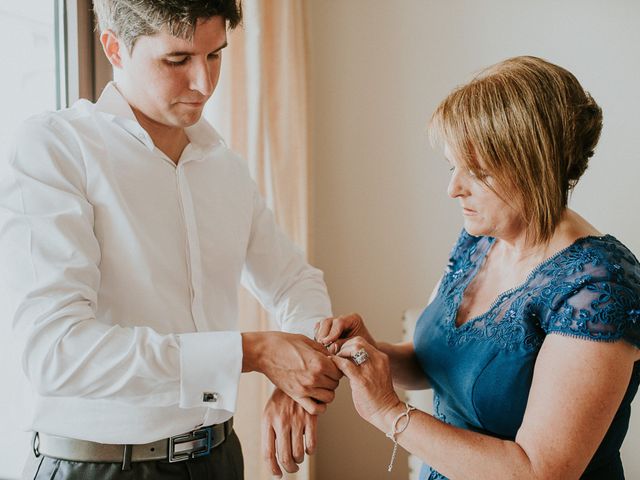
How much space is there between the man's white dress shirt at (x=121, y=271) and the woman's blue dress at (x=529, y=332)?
377mm

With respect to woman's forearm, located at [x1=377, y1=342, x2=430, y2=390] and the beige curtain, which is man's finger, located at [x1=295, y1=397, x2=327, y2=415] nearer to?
woman's forearm, located at [x1=377, y1=342, x2=430, y2=390]

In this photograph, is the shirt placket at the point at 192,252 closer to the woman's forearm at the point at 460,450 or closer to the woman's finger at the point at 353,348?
the woman's finger at the point at 353,348

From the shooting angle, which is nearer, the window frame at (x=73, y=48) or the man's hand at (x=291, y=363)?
the man's hand at (x=291, y=363)

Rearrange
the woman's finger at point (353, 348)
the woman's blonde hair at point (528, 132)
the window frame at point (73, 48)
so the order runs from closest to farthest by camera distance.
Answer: the woman's blonde hair at point (528, 132)
the woman's finger at point (353, 348)
the window frame at point (73, 48)

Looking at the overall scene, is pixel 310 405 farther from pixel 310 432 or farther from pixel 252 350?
pixel 252 350

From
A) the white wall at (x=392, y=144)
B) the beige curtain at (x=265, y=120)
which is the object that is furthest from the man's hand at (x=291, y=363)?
the white wall at (x=392, y=144)

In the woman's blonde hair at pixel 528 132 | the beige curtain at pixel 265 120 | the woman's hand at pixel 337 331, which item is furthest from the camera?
the beige curtain at pixel 265 120

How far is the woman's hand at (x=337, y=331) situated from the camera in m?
1.50

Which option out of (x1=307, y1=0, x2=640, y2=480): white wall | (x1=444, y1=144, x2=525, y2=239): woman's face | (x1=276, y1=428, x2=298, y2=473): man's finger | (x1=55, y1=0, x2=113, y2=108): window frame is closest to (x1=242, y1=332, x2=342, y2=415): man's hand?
(x1=276, y1=428, x2=298, y2=473): man's finger

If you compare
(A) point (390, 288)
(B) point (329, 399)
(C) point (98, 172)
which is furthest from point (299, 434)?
(A) point (390, 288)

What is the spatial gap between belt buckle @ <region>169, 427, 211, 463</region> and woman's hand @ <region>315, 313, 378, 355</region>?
0.32 metres

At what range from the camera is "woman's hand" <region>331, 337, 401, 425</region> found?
4.47 ft

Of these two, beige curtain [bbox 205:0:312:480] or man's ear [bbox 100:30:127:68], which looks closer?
man's ear [bbox 100:30:127:68]

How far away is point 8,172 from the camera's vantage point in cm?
124
